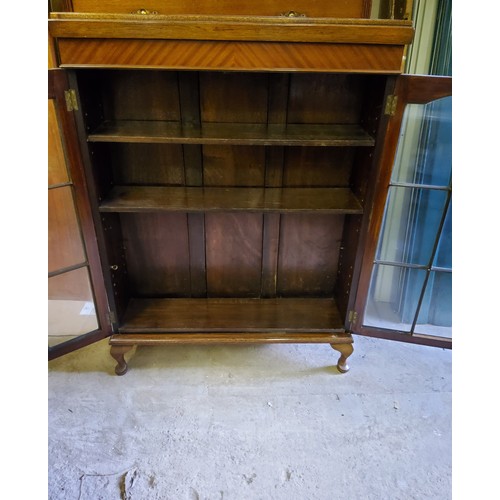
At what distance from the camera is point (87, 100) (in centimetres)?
139

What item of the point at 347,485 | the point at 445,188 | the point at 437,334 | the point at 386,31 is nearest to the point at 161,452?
the point at 347,485

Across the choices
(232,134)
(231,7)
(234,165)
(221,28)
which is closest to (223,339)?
(234,165)

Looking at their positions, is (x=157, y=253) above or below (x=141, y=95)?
below

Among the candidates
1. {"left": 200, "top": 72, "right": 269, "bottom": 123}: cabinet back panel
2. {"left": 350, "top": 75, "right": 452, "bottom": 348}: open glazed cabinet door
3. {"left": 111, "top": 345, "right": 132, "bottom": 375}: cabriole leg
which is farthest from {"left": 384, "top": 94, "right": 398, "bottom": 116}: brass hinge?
{"left": 111, "top": 345, "right": 132, "bottom": 375}: cabriole leg

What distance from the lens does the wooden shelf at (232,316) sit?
1775 mm

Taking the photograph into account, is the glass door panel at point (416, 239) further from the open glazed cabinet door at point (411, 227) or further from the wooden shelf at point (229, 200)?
the wooden shelf at point (229, 200)

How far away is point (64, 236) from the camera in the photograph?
1.57 metres

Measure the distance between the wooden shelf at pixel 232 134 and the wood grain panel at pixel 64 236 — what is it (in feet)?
0.97

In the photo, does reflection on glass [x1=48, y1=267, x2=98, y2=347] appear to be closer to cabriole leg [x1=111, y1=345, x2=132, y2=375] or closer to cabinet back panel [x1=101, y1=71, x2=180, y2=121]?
cabriole leg [x1=111, y1=345, x2=132, y2=375]

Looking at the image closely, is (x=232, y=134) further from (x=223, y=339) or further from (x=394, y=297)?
(x=394, y=297)

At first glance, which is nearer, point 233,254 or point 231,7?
point 231,7

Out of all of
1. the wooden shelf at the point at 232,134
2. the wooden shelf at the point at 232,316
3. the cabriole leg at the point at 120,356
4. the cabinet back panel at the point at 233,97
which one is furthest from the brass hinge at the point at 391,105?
Result: the cabriole leg at the point at 120,356

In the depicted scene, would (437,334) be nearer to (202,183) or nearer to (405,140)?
A: (405,140)

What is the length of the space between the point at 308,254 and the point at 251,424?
78cm
